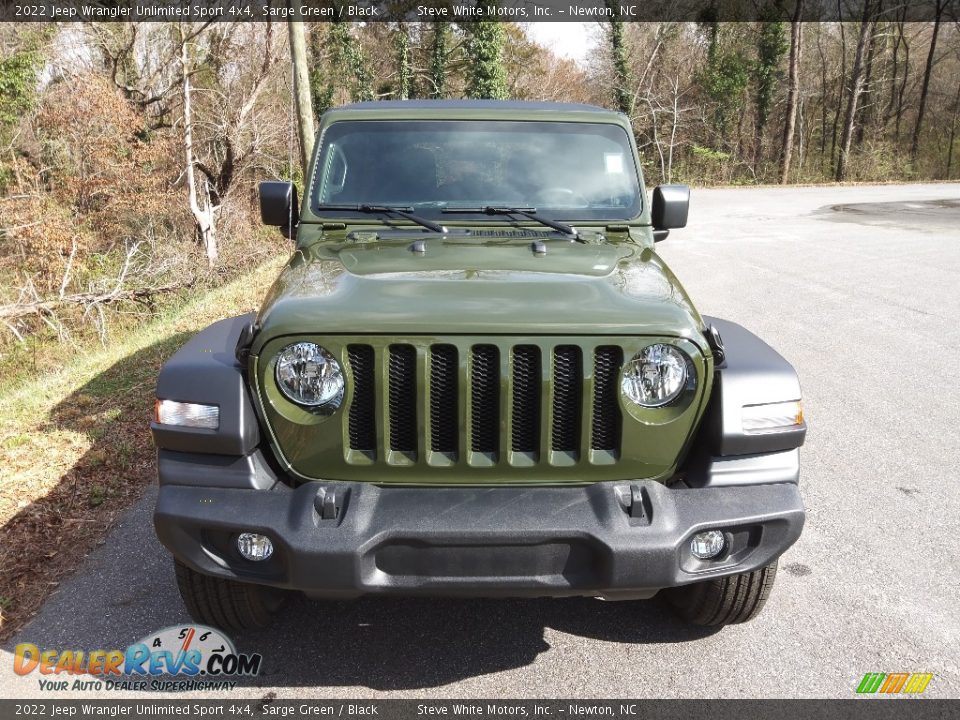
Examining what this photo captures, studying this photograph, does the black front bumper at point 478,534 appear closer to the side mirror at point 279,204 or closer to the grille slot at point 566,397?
the grille slot at point 566,397

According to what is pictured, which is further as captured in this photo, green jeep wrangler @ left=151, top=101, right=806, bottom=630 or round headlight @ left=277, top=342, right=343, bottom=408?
round headlight @ left=277, top=342, right=343, bottom=408

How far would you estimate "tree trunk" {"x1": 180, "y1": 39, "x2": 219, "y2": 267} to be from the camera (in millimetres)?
21844

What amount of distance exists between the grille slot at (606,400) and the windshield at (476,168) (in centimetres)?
135

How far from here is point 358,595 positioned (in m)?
2.40

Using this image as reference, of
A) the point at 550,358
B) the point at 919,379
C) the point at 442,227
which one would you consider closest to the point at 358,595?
the point at 550,358

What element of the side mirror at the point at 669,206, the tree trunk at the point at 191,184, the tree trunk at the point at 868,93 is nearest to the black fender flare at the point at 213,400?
the side mirror at the point at 669,206

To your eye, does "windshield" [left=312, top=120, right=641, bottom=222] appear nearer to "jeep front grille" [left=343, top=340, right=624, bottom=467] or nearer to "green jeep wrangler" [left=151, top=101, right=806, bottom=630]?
"green jeep wrangler" [left=151, top=101, right=806, bottom=630]

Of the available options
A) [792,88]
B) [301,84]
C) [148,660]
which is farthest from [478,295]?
[792,88]

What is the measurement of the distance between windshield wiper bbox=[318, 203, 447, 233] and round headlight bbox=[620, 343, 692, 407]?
133cm

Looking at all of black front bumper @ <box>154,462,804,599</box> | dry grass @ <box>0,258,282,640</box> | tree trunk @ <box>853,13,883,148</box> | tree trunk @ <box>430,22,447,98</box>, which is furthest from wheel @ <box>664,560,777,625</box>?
tree trunk @ <box>853,13,883,148</box>

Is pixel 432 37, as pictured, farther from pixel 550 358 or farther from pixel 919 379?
pixel 550 358

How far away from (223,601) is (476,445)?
1.14 m

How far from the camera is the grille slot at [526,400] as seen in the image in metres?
2.45

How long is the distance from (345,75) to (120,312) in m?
22.7
